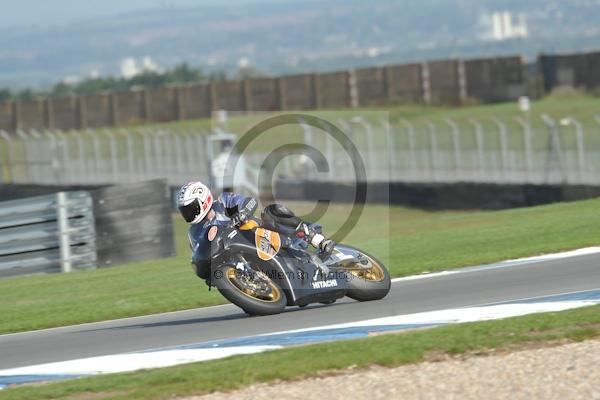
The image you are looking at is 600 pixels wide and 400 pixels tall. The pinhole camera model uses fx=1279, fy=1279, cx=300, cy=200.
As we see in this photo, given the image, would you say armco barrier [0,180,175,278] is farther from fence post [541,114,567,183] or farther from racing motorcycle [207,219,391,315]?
fence post [541,114,567,183]

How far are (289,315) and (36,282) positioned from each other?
6.27 m

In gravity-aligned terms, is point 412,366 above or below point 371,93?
above

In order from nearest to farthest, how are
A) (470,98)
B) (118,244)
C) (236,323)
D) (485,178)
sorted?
(236,323)
(118,244)
(485,178)
(470,98)

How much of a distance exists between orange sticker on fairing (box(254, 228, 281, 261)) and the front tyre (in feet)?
0.66

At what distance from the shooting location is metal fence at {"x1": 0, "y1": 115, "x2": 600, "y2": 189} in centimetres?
2991

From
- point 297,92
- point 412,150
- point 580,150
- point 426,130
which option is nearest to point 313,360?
point 580,150

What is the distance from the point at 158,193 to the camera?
18.8 meters

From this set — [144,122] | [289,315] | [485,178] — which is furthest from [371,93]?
[289,315]

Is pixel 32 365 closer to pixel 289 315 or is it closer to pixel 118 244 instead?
pixel 289 315

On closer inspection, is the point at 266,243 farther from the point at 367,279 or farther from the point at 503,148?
the point at 503,148

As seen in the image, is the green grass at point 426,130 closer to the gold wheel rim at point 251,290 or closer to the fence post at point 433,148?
the fence post at point 433,148

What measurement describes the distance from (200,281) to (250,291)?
12.6 ft

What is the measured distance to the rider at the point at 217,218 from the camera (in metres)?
11.3

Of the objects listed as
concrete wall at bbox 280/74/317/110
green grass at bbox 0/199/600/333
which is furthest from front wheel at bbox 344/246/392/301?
concrete wall at bbox 280/74/317/110
